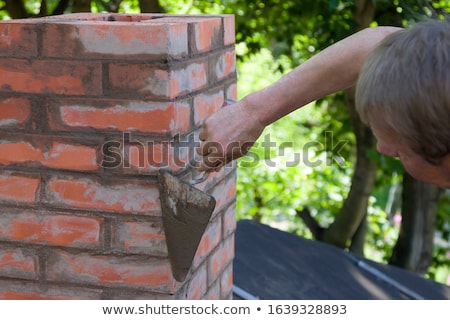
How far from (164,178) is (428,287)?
2.36 meters

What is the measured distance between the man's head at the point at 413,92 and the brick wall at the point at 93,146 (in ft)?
2.21

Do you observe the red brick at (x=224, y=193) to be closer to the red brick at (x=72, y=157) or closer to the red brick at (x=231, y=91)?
the red brick at (x=231, y=91)

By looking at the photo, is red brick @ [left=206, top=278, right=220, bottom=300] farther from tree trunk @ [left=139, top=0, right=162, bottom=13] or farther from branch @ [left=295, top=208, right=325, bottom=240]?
branch @ [left=295, top=208, right=325, bottom=240]

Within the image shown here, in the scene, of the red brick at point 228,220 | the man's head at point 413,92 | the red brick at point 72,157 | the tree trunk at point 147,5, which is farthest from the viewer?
the tree trunk at point 147,5

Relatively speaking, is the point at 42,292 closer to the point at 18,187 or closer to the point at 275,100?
the point at 18,187

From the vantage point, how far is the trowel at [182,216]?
1.83 meters

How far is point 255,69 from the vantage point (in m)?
10.6

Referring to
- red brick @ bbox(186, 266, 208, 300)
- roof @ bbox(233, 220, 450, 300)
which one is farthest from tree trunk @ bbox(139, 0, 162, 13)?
red brick @ bbox(186, 266, 208, 300)

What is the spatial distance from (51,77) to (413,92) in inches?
41.0

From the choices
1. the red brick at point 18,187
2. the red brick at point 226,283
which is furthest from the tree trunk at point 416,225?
the red brick at point 18,187

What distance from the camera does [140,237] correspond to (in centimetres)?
190

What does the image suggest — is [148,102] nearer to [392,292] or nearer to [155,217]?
[155,217]

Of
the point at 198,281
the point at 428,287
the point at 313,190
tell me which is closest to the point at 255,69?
the point at 313,190

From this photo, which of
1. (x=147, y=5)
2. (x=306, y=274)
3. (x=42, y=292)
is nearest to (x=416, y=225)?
(x=306, y=274)
